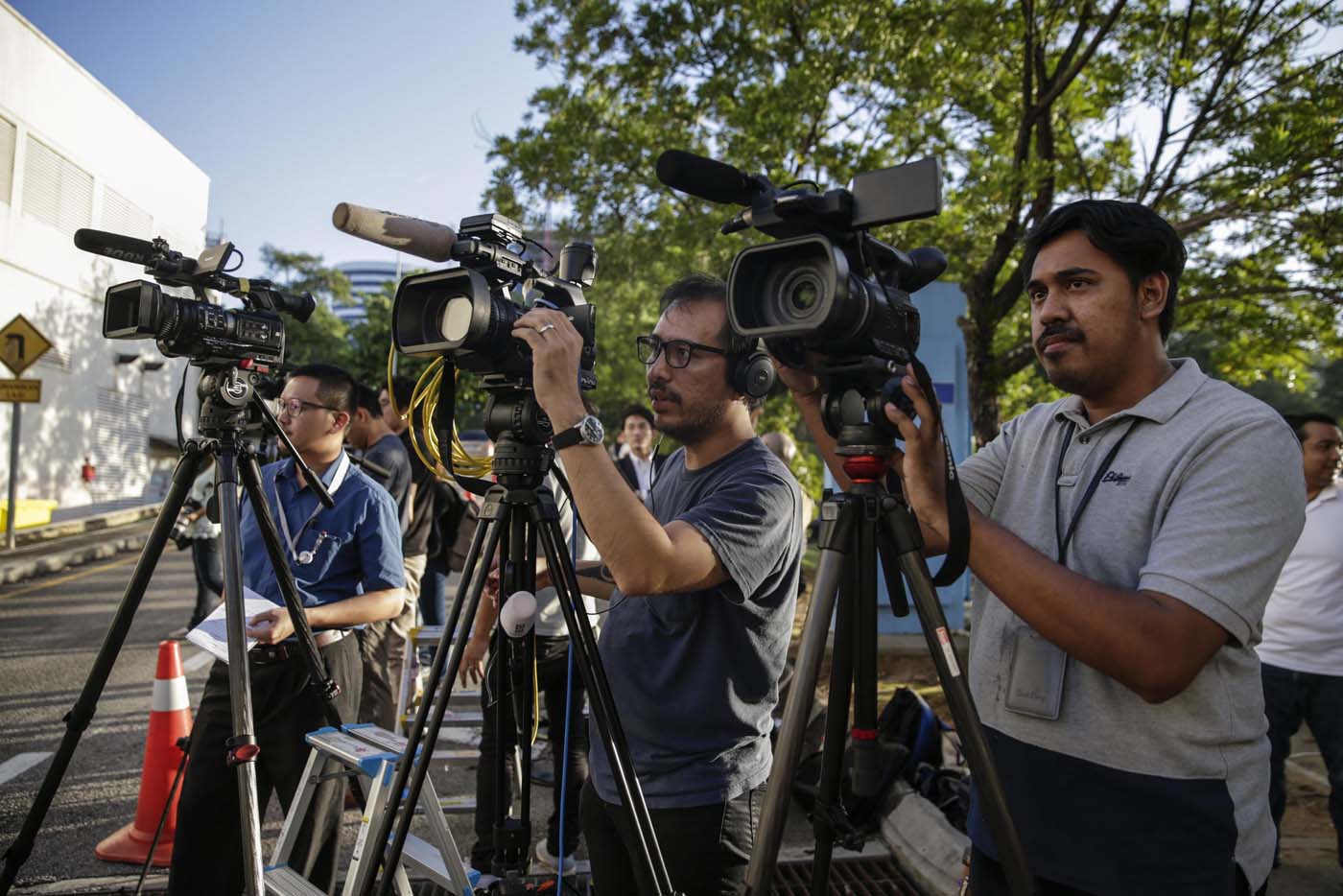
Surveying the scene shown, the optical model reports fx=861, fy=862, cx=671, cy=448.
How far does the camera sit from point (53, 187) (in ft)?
47.6

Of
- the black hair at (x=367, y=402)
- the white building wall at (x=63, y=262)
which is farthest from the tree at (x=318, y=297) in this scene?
the black hair at (x=367, y=402)

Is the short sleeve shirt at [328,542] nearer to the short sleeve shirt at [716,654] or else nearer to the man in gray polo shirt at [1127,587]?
the short sleeve shirt at [716,654]

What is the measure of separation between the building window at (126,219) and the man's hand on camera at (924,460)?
130 inches

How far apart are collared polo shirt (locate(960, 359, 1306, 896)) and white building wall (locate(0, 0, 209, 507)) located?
7.85 m

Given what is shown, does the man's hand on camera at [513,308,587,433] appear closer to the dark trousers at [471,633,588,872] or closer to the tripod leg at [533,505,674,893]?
the tripod leg at [533,505,674,893]

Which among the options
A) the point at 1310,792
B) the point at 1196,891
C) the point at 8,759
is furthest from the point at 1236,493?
the point at 8,759

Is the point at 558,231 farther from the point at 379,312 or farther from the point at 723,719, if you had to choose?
the point at 379,312

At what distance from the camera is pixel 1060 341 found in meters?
1.58

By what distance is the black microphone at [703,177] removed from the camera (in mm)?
1454

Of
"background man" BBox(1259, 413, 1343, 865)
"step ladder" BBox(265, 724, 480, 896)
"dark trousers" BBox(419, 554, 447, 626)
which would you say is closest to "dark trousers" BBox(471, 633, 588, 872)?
"step ladder" BBox(265, 724, 480, 896)

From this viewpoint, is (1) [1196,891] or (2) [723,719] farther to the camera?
(2) [723,719]

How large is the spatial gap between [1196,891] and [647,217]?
9.47m

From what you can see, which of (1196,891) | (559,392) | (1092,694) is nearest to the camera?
(1196,891)

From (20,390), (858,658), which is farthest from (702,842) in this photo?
(20,390)
